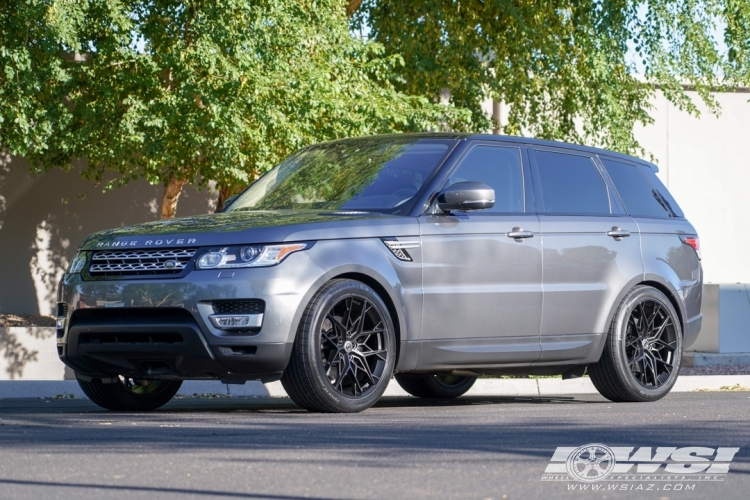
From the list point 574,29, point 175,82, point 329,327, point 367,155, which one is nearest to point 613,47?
point 574,29

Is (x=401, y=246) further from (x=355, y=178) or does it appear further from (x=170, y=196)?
(x=170, y=196)

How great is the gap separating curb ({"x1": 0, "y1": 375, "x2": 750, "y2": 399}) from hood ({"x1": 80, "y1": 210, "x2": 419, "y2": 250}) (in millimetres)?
3510

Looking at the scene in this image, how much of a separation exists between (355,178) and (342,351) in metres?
1.40

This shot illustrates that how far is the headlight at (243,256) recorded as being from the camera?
7332 millimetres

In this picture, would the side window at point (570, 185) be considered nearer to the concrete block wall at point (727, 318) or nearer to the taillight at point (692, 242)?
the taillight at point (692, 242)

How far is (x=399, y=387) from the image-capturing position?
11750mm

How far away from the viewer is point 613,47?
1747 centimetres

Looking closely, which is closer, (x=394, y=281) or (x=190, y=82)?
(x=394, y=281)

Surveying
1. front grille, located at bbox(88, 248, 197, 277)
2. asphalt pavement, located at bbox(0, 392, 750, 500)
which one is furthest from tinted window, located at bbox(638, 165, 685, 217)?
front grille, located at bbox(88, 248, 197, 277)

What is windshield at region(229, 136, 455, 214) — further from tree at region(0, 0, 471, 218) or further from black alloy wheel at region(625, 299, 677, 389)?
tree at region(0, 0, 471, 218)

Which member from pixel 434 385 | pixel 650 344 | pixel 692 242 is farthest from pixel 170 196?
pixel 650 344

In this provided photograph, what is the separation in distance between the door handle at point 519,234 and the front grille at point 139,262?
2.24m

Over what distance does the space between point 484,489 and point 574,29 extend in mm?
14209

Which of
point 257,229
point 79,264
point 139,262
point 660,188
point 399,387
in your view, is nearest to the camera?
point 257,229
